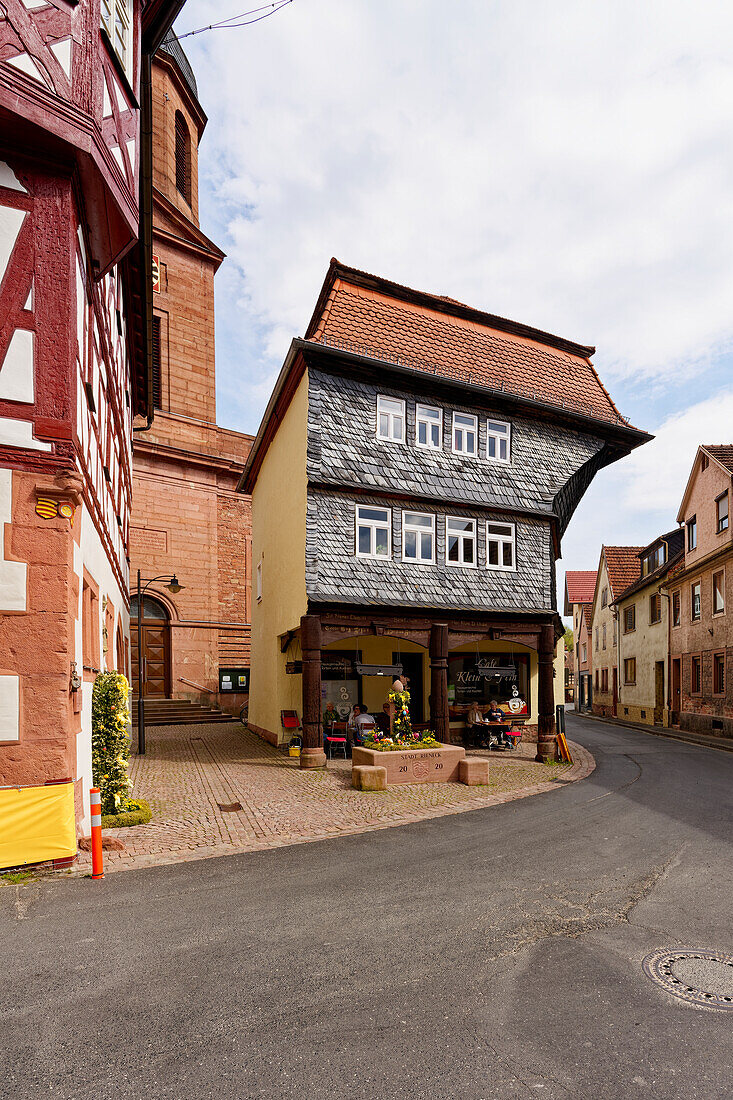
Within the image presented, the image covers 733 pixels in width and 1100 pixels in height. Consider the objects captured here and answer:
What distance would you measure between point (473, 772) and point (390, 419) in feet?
29.0

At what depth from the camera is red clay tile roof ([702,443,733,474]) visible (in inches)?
1051

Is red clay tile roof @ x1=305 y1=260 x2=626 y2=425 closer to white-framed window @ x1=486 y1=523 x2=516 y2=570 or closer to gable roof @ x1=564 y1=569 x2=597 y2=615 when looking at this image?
white-framed window @ x1=486 y1=523 x2=516 y2=570

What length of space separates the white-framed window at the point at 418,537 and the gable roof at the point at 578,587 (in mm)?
44930

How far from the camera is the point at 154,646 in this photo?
2625 cm

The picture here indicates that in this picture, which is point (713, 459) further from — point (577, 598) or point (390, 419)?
point (577, 598)

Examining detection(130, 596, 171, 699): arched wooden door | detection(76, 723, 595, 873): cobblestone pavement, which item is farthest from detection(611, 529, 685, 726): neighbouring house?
detection(130, 596, 171, 699): arched wooden door

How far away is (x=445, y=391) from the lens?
58.5 ft

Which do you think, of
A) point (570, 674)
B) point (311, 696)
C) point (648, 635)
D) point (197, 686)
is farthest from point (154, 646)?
point (570, 674)

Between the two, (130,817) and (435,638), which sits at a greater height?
(435,638)

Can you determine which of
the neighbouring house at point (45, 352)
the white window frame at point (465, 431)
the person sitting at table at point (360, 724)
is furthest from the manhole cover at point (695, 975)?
the white window frame at point (465, 431)

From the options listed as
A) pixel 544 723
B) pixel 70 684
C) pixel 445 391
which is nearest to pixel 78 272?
pixel 70 684

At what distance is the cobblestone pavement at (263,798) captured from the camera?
851cm

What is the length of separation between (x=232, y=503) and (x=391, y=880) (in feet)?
77.8

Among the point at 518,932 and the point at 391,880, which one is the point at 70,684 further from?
the point at 518,932
